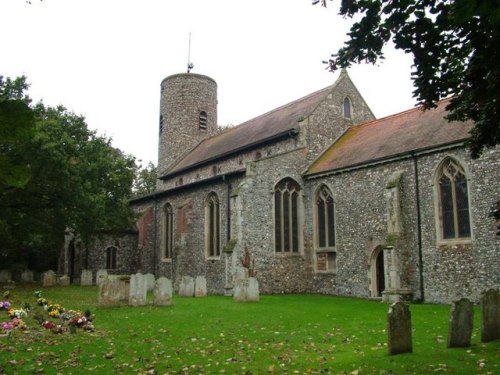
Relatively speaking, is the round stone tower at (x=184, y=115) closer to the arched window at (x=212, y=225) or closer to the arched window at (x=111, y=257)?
the arched window at (x=111, y=257)

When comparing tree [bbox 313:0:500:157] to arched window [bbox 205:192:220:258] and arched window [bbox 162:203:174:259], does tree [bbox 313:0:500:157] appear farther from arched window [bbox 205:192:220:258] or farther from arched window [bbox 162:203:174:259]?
arched window [bbox 162:203:174:259]

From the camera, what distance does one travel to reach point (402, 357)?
287 inches

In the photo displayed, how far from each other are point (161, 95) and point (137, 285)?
23.7m

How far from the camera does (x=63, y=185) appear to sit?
20.9 metres

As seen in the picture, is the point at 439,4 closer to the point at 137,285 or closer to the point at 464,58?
the point at 464,58

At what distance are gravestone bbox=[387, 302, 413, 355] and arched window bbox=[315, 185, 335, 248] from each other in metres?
12.9

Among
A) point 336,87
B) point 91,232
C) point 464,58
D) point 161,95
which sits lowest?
point 91,232

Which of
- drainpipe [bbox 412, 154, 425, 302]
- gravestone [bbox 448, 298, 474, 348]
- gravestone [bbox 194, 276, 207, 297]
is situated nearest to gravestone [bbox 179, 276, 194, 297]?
gravestone [bbox 194, 276, 207, 297]

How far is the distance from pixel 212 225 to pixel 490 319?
1627 centimetres

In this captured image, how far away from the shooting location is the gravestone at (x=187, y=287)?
19312 mm

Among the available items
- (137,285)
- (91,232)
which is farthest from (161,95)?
(137,285)

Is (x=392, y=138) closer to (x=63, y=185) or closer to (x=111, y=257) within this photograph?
(x=63, y=185)

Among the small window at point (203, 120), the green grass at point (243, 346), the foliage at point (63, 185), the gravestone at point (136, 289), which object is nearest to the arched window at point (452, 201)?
the green grass at point (243, 346)

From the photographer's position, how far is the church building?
1603 centimetres
